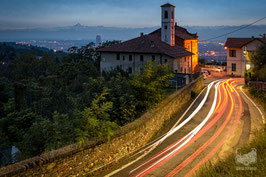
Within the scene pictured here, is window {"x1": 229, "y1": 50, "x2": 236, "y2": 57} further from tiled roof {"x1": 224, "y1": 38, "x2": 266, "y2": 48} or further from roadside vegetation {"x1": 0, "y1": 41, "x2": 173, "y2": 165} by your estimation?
roadside vegetation {"x1": 0, "y1": 41, "x2": 173, "y2": 165}

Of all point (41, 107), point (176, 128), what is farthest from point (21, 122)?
point (176, 128)

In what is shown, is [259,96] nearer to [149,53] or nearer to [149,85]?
[149,85]

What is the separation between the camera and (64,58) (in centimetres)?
6612

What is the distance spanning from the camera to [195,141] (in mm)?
13820

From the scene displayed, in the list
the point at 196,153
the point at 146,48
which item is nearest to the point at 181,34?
the point at 146,48

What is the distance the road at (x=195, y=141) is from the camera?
1035 centimetres

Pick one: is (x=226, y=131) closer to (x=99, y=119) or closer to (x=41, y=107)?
(x=99, y=119)

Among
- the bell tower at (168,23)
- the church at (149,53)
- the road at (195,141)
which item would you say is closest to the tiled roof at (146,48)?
the church at (149,53)

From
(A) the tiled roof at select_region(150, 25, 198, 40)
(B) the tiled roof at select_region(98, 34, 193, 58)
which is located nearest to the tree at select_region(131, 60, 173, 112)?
(B) the tiled roof at select_region(98, 34, 193, 58)

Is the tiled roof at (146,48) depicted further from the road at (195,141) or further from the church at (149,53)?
the road at (195,141)

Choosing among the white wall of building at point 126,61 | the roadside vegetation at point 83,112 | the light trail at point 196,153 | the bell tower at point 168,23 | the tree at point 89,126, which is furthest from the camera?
the bell tower at point 168,23

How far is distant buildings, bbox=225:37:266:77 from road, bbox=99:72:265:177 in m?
32.0

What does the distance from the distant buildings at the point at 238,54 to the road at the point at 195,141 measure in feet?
105

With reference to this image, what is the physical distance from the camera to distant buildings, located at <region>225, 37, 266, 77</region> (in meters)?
51.2
